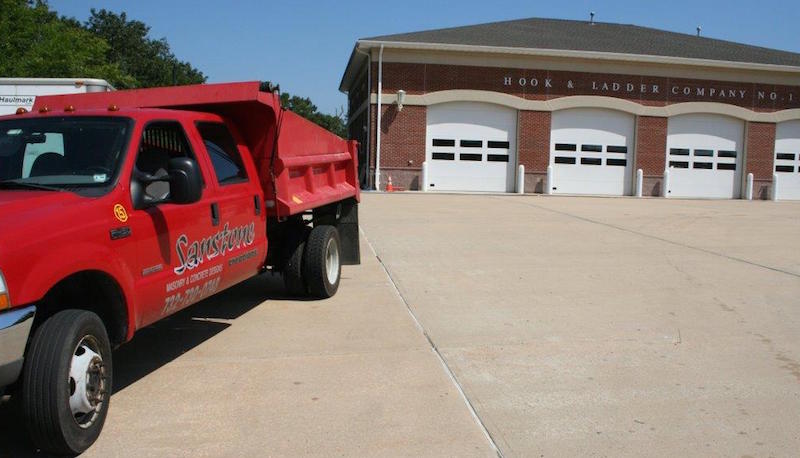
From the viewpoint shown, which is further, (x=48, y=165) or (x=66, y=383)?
(x=48, y=165)

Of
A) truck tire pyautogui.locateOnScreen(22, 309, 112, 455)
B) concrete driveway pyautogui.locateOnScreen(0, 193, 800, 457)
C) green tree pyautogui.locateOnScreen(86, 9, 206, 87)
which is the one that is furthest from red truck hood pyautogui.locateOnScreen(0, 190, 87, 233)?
green tree pyautogui.locateOnScreen(86, 9, 206, 87)

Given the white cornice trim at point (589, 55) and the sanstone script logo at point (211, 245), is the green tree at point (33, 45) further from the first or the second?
the sanstone script logo at point (211, 245)

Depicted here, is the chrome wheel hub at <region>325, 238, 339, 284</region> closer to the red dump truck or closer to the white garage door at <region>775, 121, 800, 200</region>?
the red dump truck

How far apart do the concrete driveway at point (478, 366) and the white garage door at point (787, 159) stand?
24.1 m

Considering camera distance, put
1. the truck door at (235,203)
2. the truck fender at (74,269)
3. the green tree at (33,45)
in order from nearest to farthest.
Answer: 1. the truck fender at (74,269)
2. the truck door at (235,203)
3. the green tree at (33,45)

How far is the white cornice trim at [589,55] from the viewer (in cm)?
2683

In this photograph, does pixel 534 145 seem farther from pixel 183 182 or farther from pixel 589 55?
pixel 183 182

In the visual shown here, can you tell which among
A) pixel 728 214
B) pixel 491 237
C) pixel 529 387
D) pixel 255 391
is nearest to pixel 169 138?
pixel 255 391

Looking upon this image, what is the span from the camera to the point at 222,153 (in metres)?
5.63

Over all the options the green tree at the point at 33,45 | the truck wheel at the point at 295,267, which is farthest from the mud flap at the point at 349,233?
the green tree at the point at 33,45

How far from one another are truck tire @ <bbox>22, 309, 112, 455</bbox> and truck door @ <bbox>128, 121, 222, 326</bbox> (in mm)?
577

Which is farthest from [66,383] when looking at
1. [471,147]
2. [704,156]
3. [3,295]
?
[704,156]

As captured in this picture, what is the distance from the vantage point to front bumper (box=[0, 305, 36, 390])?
3107mm

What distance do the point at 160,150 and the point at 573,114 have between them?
2596cm
